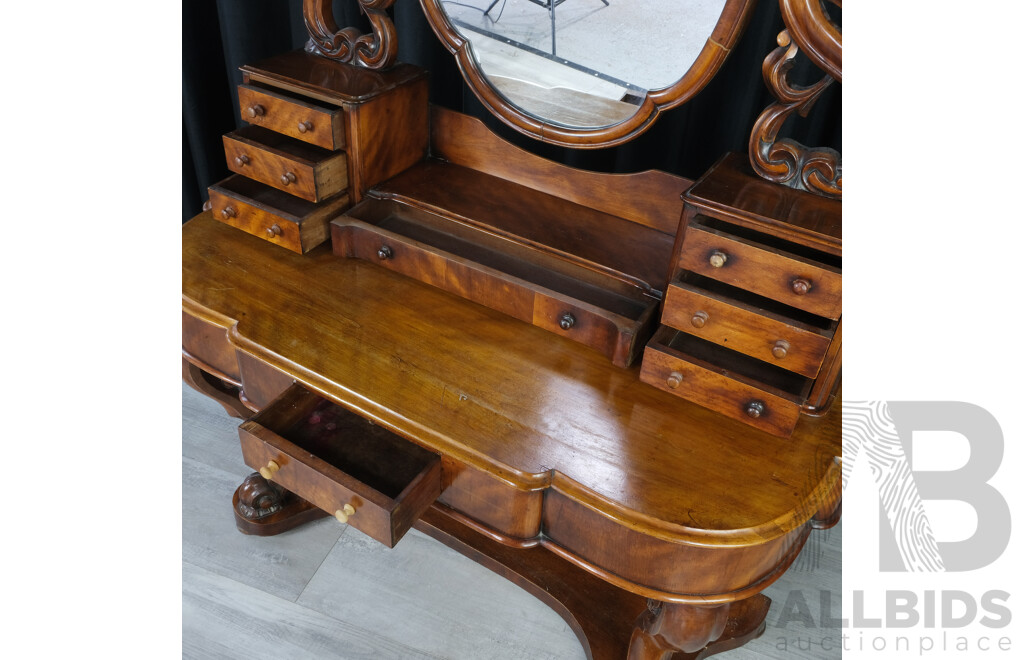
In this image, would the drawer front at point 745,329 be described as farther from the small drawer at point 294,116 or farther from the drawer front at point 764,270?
the small drawer at point 294,116

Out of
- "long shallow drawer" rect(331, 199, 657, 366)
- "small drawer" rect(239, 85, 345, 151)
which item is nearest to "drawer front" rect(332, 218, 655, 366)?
"long shallow drawer" rect(331, 199, 657, 366)

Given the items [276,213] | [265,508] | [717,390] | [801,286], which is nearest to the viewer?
[801,286]

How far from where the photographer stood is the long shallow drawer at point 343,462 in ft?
3.38

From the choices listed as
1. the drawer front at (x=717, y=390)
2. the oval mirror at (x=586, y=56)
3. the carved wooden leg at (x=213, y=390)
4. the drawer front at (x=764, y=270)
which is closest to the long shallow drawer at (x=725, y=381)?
the drawer front at (x=717, y=390)

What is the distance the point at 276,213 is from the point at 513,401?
581 millimetres

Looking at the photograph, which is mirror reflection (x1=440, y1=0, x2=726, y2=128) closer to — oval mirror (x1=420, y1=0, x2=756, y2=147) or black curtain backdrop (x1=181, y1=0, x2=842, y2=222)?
oval mirror (x1=420, y1=0, x2=756, y2=147)

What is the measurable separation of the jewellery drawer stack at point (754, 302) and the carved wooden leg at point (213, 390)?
2.90ft

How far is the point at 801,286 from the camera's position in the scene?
38.1 inches

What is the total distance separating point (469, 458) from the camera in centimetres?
102

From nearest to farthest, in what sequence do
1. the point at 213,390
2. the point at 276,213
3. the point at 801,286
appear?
the point at 801,286 < the point at 276,213 < the point at 213,390

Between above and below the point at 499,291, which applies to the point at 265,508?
below

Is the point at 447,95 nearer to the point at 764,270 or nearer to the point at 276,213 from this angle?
the point at 276,213

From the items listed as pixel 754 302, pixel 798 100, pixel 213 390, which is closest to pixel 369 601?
pixel 213 390

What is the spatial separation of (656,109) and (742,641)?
41.7 inches
